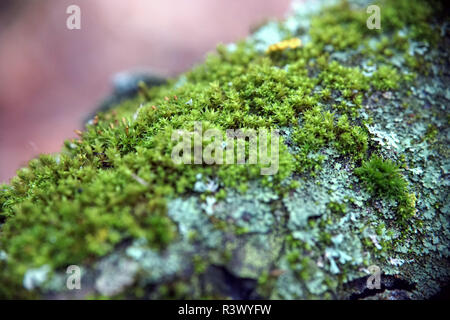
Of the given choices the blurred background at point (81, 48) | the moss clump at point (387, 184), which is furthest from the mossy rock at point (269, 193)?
the blurred background at point (81, 48)

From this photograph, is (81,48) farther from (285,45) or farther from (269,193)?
(269,193)

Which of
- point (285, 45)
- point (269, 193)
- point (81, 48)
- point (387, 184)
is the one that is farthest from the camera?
point (81, 48)

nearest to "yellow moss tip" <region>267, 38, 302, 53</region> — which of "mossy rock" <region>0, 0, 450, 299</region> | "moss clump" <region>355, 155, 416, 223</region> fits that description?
"mossy rock" <region>0, 0, 450, 299</region>

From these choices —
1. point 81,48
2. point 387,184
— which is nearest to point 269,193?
point 387,184

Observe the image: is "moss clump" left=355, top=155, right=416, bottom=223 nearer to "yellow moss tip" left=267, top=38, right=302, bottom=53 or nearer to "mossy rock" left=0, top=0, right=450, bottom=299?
"mossy rock" left=0, top=0, right=450, bottom=299

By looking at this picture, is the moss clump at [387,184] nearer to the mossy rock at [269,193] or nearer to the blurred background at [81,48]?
the mossy rock at [269,193]
